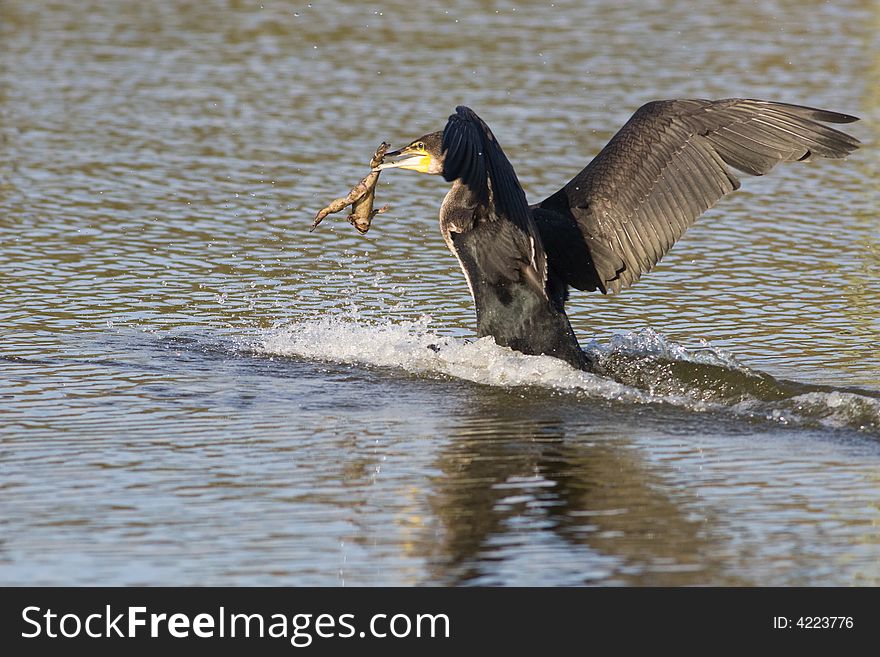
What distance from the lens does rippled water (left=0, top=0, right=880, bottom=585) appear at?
250 inches

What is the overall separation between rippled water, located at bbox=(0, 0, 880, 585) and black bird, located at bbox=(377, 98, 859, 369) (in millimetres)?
288

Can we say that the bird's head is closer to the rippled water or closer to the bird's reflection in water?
the rippled water

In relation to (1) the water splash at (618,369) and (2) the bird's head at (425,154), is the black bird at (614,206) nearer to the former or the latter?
(2) the bird's head at (425,154)

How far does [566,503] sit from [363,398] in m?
2.12

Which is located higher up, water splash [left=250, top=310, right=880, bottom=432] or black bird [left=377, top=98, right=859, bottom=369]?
black bird [left=377, top=98, right=859, bottom=369]

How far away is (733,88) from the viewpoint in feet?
57.6

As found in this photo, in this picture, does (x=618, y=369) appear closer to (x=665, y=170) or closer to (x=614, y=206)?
(x=614, y=206)

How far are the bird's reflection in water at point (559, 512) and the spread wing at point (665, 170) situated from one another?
134 cm

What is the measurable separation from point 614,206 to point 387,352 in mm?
1569

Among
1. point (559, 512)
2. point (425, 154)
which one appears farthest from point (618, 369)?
point (559, 512)

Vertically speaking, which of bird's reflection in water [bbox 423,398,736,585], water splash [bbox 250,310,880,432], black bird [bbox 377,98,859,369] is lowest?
bird's reflection in water [bbox 423,398,736,585]

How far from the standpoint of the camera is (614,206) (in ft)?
29.7

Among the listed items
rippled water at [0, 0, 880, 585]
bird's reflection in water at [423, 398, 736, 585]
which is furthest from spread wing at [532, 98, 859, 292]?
→ bird's reflection in water at [423, 398, 736, 585]

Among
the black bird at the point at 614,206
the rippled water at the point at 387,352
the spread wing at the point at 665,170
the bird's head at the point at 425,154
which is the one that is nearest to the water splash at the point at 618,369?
the rippled water at the point at 387,352
